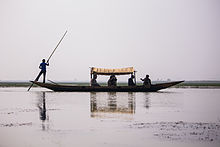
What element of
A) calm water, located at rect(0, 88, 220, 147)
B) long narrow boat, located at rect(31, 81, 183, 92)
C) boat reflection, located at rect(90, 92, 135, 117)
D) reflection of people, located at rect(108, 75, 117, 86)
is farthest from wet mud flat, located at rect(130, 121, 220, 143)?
reflection of people, located at rect(108, 75, 117, 86)

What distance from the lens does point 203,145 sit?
6.50 meters

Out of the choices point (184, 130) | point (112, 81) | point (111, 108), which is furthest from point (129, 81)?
point (184, 130)

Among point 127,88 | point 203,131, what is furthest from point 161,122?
point 127,88

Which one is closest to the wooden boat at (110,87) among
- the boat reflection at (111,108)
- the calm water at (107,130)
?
the boat reflection at (111,108)

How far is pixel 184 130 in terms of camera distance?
8.12 meters

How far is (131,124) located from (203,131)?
1.98 meters

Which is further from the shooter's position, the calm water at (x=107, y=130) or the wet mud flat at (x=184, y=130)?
the wet mud flat at (x=184, y=130)

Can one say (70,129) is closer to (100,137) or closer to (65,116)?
(100,137)

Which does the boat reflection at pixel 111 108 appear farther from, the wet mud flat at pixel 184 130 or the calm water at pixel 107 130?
the wet mud flat at pixel 184 130

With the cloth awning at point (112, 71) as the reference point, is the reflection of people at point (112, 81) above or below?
below

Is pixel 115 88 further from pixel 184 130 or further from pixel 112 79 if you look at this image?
pixel 184 130

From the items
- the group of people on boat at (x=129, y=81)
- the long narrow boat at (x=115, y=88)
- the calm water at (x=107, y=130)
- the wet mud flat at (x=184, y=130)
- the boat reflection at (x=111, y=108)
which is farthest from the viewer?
the group of people on boat at (x=129, y=81)

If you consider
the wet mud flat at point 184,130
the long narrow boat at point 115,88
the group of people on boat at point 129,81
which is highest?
the group of people on boat at point 129,81

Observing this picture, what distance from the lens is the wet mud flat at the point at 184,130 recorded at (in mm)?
7158
